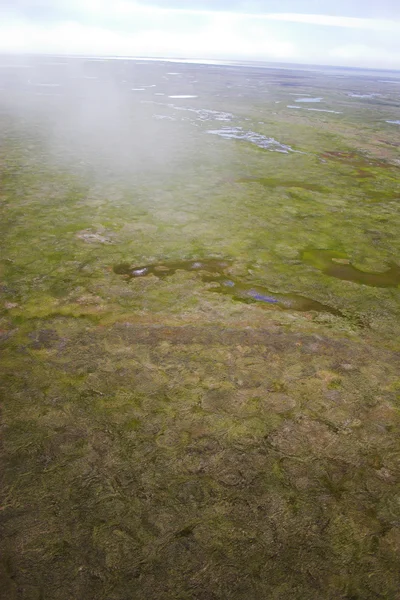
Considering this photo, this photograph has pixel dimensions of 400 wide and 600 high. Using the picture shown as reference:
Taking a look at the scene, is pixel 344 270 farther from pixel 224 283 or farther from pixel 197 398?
pixel 197 398

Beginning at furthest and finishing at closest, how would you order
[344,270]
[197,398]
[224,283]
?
[344,270] < [224,283] < [197,398]

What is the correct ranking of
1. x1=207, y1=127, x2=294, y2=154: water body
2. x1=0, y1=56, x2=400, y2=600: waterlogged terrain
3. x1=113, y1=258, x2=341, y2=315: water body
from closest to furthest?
x1=0, y1=56, x2=400, y2=600: waterlogged terrain < x1=113, y1=258, x2=341, y2=315: water body < x1=207, y1=127, x2=294, y2=154: water body

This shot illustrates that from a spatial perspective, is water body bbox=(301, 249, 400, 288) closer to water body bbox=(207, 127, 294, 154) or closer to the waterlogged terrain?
the waterlogged terrain

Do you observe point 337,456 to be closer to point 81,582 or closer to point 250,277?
point 81,582

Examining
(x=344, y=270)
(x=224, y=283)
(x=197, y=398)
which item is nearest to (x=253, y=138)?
(x=344, y=270)

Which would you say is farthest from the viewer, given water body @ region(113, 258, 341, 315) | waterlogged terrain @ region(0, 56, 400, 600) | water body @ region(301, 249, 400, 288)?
water body @ region(301, 249, 400, 288)

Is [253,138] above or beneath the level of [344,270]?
above

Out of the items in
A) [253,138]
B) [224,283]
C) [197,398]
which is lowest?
[197,398]

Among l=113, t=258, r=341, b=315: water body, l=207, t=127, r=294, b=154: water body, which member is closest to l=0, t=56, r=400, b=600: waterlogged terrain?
l=113, t=258, r=341, b=315: water body
